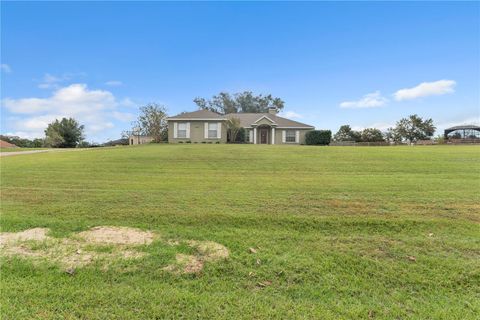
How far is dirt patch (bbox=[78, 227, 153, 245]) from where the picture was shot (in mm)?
3834

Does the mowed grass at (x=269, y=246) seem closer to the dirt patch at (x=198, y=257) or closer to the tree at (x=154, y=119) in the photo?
the dirt patch at (x=198, y=257)

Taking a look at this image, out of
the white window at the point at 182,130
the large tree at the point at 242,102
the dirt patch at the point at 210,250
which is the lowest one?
the dirt patch at the point at 210,250

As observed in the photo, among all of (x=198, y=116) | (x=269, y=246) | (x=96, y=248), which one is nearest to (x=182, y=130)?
(x=198, y=116)

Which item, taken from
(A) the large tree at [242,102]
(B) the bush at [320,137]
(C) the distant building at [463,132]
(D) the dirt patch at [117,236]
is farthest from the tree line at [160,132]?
(D) the dirt patch at [117,236]

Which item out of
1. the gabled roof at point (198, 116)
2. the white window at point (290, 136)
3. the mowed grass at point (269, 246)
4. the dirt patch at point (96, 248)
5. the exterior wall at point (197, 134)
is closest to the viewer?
the mowed grass at point (269, 246)

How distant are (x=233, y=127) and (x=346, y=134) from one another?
2012cm

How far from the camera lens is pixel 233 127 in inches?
1147

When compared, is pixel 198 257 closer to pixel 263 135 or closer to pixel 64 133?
pixel 263 135

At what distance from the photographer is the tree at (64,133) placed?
3556cm

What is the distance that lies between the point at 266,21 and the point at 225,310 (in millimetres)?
15018

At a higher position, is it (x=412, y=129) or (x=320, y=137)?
(x=412, y=129)

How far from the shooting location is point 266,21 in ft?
47.2

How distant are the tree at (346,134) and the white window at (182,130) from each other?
23722mm

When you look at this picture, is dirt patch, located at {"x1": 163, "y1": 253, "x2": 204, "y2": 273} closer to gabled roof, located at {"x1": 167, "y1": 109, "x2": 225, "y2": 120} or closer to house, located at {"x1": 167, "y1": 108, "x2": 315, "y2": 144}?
house, located at {"x1": 167, "y1": 108, "x2": 315, "y2": 144}
